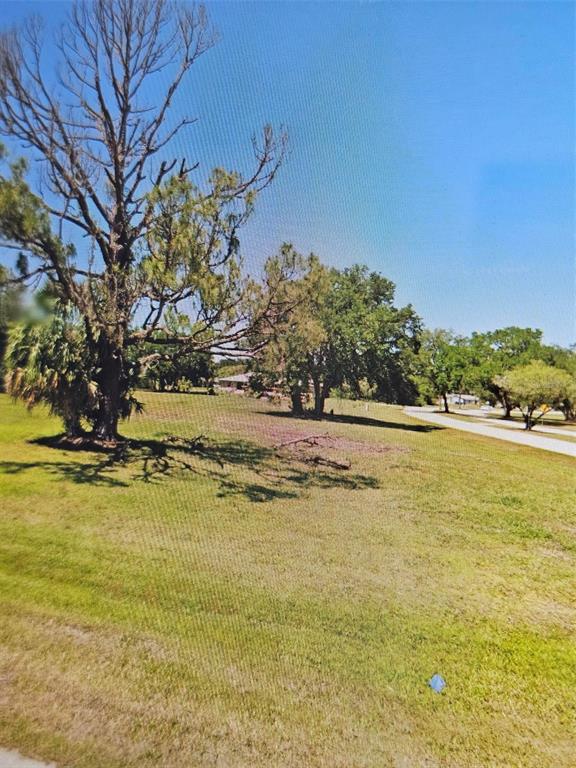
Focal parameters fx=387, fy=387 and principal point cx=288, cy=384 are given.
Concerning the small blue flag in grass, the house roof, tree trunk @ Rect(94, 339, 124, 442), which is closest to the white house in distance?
the house roof

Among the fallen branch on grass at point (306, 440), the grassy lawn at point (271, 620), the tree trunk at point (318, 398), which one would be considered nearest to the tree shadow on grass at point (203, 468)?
the grassy lawn at point (271, 620)

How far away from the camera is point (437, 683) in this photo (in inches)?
61.8

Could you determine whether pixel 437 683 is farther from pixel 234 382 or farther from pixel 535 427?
pixel 535 427

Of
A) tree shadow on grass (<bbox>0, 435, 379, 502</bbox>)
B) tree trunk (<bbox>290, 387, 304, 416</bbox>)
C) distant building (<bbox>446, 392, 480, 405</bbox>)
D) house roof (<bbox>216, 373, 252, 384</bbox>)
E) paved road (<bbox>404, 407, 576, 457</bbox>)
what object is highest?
house roof (<bbox>216, 373, 252, 384</bbox>)

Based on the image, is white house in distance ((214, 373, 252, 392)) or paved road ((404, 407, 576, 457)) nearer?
white house in distance ((214, 373, 252, 392))

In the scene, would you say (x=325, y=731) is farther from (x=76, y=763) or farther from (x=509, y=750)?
(x=76, y=763)

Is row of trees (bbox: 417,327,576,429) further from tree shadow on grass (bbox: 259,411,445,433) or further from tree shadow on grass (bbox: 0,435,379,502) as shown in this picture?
tree shadow on grass (bbox: 0,435,379,502)

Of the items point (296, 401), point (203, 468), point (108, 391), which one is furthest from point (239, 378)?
point (203, 468)

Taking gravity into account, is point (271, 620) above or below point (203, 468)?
below

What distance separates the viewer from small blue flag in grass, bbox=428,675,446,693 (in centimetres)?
→ 154

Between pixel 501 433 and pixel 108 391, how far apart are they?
350 inches

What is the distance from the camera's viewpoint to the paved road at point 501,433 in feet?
25.9

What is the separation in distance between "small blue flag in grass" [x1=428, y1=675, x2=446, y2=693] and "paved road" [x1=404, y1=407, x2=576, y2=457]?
7.26 meters

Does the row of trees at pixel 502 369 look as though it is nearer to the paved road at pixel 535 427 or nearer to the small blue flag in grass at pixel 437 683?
the paved road at pixel 535 427
